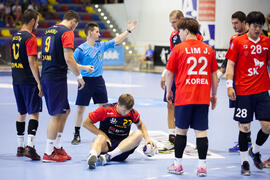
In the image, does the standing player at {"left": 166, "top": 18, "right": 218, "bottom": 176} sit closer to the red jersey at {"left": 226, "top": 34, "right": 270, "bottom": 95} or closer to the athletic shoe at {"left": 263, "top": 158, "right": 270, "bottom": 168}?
the red jersey at {"left": 226, "top": 34, "right": 270, "bottom": 95}

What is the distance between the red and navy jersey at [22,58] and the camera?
5.92 metres

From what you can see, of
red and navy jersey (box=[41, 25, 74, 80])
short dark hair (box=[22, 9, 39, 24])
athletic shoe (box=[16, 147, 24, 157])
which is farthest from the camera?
athletic shoe (box=[16, 147, 24, 157])

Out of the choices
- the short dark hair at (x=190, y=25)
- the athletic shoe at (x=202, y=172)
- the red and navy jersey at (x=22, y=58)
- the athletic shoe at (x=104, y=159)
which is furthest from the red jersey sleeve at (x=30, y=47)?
the athletic shoe at (x=202, y=172)

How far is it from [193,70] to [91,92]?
8.66 ft

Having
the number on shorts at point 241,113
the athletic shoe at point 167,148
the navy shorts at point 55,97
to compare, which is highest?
the navy shorts at point 55,97

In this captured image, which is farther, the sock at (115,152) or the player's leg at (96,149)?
the sock at (115,152)

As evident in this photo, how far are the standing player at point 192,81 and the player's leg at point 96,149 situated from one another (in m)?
1.02

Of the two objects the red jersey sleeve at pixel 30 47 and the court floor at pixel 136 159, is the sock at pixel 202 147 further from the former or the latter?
the red jersey sleeve at pixel 30 47

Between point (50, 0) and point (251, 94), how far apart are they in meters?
22.8

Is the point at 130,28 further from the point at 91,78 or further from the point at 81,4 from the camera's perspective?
the point at 81,4

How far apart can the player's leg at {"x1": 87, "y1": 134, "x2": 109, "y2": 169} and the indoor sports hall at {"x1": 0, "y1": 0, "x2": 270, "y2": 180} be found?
0.12 m

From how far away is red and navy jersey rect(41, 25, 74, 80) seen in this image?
19.1 ft

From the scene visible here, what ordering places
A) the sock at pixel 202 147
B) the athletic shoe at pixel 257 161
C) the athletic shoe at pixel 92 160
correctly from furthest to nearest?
the athletic shoe at pixel 257 161 < the athletic shoe at pixel 92 160 < the sock at pixel 202 147

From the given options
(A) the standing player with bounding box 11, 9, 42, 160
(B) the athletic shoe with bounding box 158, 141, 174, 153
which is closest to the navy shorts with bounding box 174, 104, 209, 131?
(B) the athletic shoe with bounding box 158, 141, 174, 153
